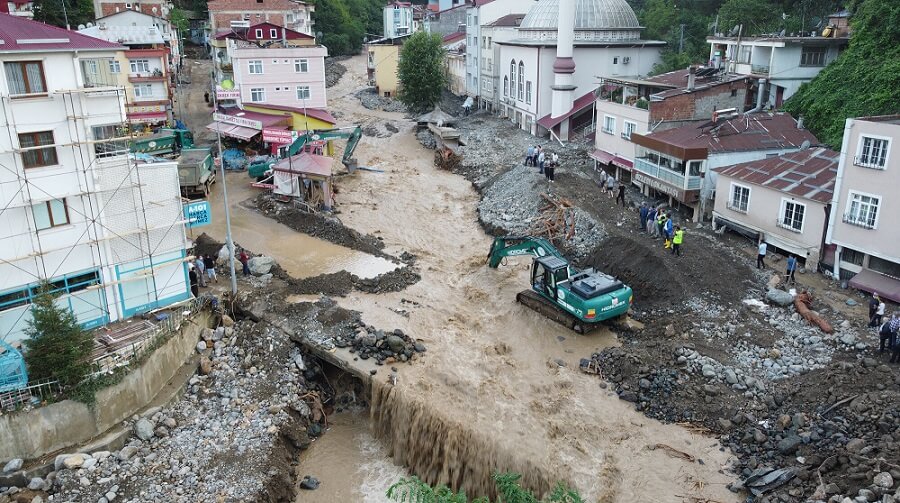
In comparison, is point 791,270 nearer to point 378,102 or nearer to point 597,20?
point 597,20

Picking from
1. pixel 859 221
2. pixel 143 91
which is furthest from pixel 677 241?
pixel 143 91

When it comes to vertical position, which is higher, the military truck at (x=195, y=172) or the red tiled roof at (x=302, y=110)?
the red tiled roof at (x=302, y=110)

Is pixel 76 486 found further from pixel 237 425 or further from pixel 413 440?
pixel 413 440

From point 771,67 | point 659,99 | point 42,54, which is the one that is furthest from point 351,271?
point 771,67

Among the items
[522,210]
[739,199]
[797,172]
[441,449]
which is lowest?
[441,449]

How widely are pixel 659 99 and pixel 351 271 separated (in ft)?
60.9

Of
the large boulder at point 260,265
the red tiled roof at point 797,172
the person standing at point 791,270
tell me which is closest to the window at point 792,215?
the red tiled roof at point 797,172

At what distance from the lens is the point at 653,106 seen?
34.8 metres

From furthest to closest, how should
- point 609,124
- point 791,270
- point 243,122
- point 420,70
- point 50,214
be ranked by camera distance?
1. point 420,70
2. point 243,122
3. point 609,124
4. point 791,270
5. point 50,214

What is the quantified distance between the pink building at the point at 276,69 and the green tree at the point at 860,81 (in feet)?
105

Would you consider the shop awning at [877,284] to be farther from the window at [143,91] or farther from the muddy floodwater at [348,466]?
the window at [143,91]

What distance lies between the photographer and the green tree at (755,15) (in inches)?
1902

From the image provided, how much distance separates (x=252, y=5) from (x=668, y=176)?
2152 inches

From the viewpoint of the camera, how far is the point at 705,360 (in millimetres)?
20672
